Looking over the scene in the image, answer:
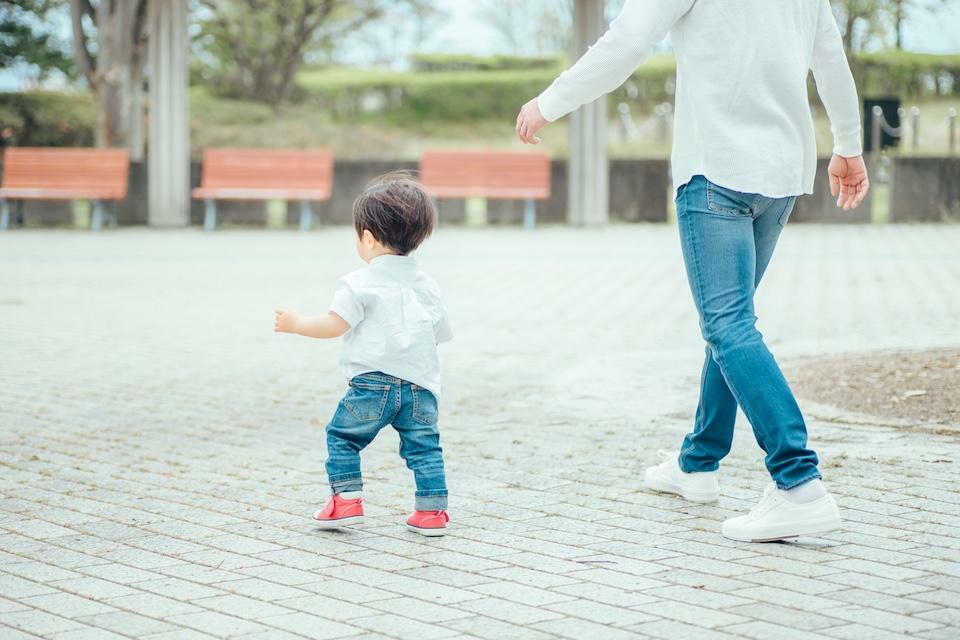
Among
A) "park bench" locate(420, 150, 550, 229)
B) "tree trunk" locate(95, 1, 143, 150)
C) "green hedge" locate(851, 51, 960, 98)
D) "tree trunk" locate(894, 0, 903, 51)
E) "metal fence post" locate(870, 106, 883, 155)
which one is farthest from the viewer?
"green hedge" locate(851, 51, 960, 98)

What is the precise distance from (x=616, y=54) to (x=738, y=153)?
1.47ft

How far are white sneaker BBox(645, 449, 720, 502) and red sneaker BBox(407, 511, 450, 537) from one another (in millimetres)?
855

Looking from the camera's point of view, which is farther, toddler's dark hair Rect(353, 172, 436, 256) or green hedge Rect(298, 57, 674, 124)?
green hedge Rect(298, 57, 674, 124)

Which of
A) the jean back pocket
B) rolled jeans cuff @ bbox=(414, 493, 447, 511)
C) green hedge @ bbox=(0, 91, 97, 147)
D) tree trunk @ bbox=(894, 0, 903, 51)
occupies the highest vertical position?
tree trunk @ bbox=(894, 0, 903, 51)

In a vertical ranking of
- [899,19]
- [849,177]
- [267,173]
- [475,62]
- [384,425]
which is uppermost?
[475,62]

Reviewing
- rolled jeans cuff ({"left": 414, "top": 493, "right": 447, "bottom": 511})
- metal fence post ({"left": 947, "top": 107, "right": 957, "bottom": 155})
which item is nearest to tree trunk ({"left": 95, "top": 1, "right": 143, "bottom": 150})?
metal fence post ({"left": 947, "top": 107, "right": 957, "bottom": 155})

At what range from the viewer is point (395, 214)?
439 cm

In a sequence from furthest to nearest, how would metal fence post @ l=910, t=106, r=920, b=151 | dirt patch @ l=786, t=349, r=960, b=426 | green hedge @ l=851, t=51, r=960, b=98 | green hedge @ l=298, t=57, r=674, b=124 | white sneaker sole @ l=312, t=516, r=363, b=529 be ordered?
1. green hedge @ l=298, t=57, r=674, b=124
2. green hedge @ l=851, t=51, r=960, b=98
3. metal fence post @ l=910, t=106, r=920, b=151
4. dirt patch @ l=786, t=349, r=960, b=426
5. white sneaker sole @ l=312, t=516, r=363, b=529

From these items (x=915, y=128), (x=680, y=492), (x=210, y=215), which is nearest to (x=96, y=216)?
(x=210, y=215)

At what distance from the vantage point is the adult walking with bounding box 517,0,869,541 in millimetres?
4184

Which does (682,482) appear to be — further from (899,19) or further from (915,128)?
(899,19)

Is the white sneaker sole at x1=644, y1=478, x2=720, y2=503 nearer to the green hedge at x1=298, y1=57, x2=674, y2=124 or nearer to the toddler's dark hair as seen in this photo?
the toddler's dark hair

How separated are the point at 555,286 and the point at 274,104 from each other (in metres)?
→ 19.0

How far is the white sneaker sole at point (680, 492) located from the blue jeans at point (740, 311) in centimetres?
48
